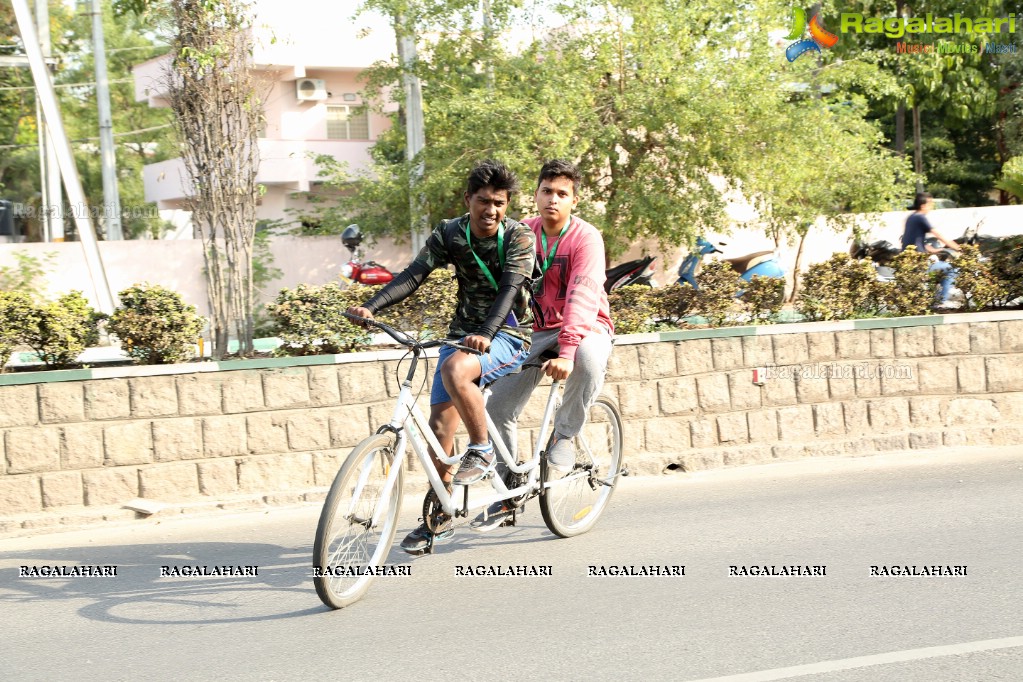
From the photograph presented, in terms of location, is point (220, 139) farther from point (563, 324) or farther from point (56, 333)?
point (563, 324)

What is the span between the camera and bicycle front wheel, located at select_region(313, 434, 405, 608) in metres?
4.83

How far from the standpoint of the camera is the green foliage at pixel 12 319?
7332mm

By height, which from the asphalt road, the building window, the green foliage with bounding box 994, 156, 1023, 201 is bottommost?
the asphalt road

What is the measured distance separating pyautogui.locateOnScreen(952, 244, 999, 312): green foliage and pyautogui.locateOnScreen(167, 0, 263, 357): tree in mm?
6224

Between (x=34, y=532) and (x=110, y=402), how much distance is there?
37.2 inches

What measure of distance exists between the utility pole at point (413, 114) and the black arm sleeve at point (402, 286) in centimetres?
881

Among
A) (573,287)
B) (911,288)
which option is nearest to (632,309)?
(911,288)

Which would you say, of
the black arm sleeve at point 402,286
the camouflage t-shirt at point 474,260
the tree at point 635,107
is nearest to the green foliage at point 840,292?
the tree at point 635,107

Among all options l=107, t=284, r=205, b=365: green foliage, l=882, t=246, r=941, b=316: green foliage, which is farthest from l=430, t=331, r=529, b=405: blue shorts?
l=882, t=246, r=941, b=316: green foliage

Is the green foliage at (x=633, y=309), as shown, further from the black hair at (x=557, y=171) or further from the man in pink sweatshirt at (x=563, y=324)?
the black hair at (x=557, y=171)

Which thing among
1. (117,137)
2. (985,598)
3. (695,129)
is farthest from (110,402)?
(117,137)

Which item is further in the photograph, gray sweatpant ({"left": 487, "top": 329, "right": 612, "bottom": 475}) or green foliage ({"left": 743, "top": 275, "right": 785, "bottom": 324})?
green foliage ({"left": 743, "top": 275, "right": 785, "bottom": 324})

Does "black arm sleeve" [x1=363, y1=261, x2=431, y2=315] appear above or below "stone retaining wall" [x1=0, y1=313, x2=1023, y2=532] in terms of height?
above

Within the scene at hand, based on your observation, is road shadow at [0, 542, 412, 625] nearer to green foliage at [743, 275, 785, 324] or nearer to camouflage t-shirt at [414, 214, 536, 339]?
camouflage t-shirt at [414, 214, 536, 339]
